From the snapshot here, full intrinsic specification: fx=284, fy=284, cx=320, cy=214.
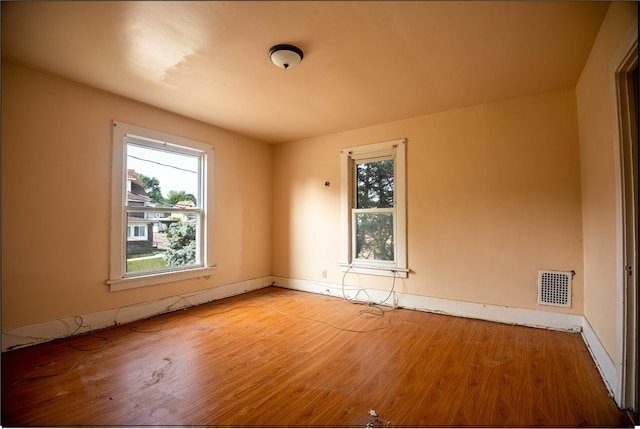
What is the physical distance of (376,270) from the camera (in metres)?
4.02

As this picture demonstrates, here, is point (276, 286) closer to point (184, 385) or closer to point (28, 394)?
point (184, 385)

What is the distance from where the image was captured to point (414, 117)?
3.80 metres

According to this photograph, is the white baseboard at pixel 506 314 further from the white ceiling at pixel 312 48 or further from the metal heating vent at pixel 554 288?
the white ceiling at pixel 312 48

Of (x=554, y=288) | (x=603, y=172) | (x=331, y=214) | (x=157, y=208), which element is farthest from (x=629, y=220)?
(x=157, y=208)

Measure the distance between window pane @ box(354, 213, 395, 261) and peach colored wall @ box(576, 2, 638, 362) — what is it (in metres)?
2.04

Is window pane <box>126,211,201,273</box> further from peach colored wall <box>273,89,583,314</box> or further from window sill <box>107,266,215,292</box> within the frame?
peach colored wall <box>273,89,583,314</box>

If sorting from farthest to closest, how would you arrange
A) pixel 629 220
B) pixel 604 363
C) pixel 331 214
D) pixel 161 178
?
pixel 331 214 → pixel 161 178 → pixel 604 363 → pixel 629 220

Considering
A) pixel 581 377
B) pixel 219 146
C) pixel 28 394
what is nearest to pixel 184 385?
pixel 28 394

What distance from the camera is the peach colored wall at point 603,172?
5.84 ft

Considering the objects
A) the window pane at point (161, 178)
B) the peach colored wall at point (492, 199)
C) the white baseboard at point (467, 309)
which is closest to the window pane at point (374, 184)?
the peach colored wall at point (492, 199)

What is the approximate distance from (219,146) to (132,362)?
295 centimetres

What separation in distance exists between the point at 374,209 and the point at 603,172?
2.43 metres

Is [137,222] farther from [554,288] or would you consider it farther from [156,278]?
[554,288]

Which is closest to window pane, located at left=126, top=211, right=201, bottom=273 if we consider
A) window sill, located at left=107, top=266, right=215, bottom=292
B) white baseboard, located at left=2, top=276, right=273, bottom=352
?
window sill, located at left=107, top=266, right=215, bottom=292
